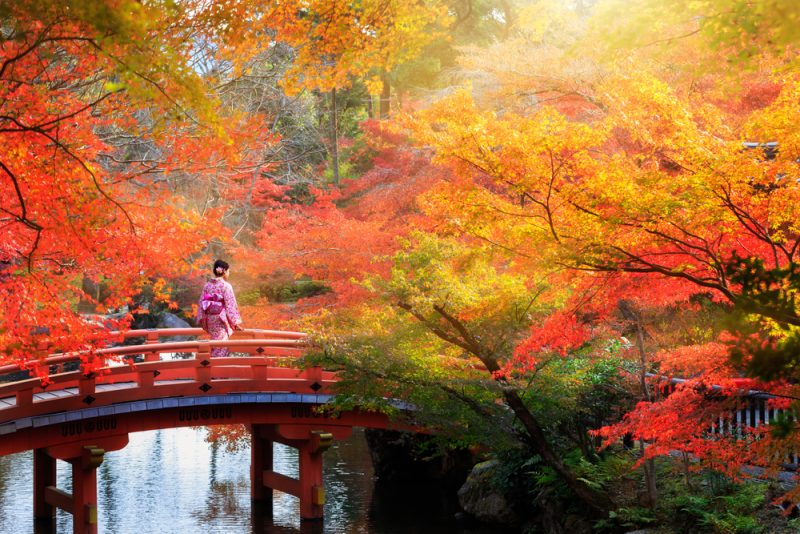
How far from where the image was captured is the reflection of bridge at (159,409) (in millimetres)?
11984

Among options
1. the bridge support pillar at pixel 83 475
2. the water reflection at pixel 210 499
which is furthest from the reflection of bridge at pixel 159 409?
the water reflection at pixel 210 499

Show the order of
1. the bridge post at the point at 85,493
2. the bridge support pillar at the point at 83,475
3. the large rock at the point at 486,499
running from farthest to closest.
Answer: the large rock at the point at 486,499 → the bridge post at the point at 85,493 → the bridge support pillar at the point at 83,475

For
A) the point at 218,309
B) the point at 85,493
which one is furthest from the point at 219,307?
the point at 85,493

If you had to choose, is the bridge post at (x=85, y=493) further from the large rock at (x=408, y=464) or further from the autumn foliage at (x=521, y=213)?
the large rock at (x=408, y=464)

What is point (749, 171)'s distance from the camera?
6859 millimetres

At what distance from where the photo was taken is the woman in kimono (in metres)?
12.6

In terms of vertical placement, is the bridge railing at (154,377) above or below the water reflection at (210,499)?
above

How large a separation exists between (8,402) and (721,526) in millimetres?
9382

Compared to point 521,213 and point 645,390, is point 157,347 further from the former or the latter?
point 645,390

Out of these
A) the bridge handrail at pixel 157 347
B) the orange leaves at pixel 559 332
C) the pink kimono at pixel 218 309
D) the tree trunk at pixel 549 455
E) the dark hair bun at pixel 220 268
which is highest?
the dark hair bun at pixel 220 268

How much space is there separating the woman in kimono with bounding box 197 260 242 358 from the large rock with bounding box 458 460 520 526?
15.0ft

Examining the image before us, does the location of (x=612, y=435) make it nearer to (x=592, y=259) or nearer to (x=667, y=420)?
(x=667, y=420)

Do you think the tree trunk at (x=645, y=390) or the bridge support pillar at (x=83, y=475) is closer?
the tree trunk at (x=645, y=390)

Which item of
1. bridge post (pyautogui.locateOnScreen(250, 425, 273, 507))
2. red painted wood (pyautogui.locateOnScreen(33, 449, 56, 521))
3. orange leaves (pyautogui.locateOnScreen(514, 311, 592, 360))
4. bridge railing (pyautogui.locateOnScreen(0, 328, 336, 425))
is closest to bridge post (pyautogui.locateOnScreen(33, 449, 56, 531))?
red painted wood (pyautogui.locateOnScreen(33, 449, 56, 521))
